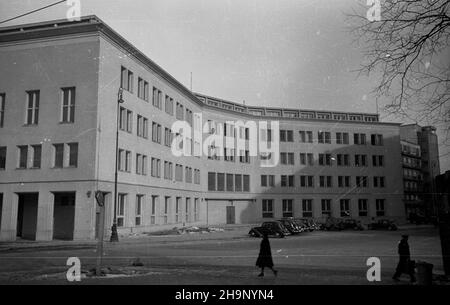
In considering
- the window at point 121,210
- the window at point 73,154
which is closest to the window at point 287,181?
the window at point 121,210

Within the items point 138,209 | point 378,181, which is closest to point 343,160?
point 378,181

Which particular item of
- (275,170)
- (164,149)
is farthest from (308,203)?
(164,149)

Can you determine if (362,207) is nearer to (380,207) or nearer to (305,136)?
(380,207)

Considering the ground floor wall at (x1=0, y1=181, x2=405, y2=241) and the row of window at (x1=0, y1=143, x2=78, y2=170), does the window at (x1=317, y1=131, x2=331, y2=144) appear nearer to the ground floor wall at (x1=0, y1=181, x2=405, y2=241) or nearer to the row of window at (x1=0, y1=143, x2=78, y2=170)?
the ground floor wall at (x1=0, y1=181, x2=405, y2=241)

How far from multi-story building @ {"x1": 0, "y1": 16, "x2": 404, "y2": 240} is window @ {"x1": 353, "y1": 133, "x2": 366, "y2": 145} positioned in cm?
647

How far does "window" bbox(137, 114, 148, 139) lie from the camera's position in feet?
97.8

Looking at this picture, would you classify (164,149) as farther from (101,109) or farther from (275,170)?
(275,170)

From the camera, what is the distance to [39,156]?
25.0 meters

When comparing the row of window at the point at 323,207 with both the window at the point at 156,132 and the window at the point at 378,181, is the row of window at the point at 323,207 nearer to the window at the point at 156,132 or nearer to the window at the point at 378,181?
the window at the point at 378,181

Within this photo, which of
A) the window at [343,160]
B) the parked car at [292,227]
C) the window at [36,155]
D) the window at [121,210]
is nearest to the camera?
the window at [36,155]

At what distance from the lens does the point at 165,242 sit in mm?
22594

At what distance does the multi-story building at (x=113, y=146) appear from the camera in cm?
2394

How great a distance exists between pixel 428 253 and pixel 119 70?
20.6 m
